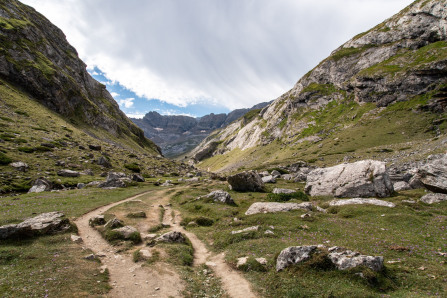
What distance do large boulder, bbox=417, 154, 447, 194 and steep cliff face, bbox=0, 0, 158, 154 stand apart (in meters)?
151

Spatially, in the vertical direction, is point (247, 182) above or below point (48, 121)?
below

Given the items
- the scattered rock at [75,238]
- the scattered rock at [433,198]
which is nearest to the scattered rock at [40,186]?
the scattered rock at [75,238]

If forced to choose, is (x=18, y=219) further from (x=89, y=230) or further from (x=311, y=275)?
(x=311, y=275)

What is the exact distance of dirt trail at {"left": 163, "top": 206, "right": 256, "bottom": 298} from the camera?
13.8 m

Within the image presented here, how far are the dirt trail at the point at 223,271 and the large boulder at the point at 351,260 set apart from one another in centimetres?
576

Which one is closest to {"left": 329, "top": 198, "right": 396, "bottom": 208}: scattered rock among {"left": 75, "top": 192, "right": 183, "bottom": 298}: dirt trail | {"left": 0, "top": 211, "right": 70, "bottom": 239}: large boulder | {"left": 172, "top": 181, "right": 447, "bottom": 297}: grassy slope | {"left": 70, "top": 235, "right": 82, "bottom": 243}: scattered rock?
{"left": 172, "top": 181, "right": 447, "bottom": 297}: grassy slope

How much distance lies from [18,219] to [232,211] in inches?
1032

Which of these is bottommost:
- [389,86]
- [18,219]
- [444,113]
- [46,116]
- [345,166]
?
[18,219]

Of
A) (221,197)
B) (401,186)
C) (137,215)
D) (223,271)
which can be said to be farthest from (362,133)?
(223,271)

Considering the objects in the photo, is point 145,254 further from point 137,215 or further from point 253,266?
point 137,215

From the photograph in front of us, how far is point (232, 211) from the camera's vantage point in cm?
3331

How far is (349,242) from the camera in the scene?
19.2m

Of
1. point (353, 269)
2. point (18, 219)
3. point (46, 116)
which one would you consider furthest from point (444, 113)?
point (46, 116)

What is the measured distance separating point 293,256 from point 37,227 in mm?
23283
